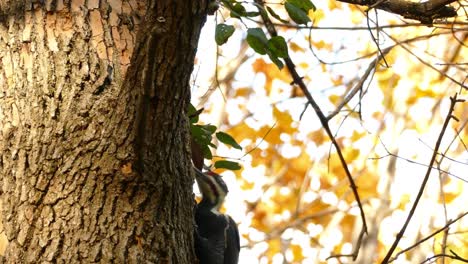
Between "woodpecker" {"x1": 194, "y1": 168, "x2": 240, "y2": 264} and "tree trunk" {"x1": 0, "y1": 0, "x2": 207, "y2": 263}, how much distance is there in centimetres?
36

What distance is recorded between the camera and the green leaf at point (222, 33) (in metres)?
2.60

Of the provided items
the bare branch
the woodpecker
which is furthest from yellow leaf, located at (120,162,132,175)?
the bare branch

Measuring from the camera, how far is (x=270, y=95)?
9.23 metres

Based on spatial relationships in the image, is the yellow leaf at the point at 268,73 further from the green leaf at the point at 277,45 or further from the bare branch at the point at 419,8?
the green leaf at the point at 277,45

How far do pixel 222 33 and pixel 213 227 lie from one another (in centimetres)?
→ 71

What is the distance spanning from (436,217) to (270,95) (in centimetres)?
455

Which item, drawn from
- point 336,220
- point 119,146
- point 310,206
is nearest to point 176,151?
point 119,146

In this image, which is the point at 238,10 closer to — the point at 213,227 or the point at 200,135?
the point at 200,135

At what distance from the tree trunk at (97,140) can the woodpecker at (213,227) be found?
14.0 inches

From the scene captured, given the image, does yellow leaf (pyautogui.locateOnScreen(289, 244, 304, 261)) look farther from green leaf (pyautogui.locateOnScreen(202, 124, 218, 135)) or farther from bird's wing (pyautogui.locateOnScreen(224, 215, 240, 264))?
green leaf (pyautogui.locateOnScreen(202, 124, 218, 135))

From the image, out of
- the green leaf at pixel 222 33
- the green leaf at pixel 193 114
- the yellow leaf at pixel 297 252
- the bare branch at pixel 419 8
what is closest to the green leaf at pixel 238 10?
the green leaf at pixel 222 33

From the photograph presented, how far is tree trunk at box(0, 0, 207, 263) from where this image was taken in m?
1.88

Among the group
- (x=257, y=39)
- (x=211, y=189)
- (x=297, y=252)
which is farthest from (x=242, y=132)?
(x=257, y=39)

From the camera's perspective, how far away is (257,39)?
2578mm
